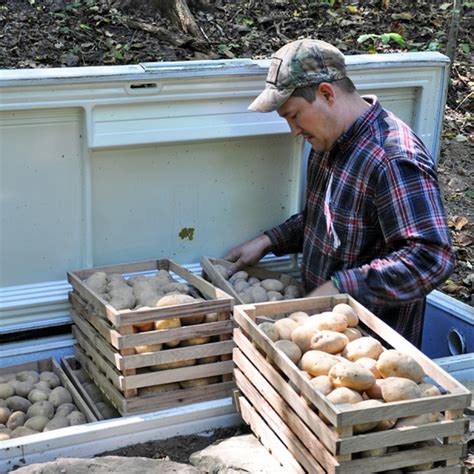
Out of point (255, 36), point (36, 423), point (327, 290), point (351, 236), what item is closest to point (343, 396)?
point (327, 290)

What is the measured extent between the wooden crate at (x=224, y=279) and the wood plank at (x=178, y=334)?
221 millimetres

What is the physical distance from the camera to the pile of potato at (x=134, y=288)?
10.7 feet

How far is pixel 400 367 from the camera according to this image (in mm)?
2514

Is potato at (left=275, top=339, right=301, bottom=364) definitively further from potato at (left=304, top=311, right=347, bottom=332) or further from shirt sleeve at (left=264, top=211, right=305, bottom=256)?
shirt sleeve at (left=264, top=211, right=305, bottom=256)

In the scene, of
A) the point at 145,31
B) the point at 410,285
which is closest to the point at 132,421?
the point at 410,285

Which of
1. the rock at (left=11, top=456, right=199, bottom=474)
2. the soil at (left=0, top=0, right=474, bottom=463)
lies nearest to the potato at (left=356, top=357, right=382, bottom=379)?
the rock at (left=11, top=456, right=199, bottom=474)

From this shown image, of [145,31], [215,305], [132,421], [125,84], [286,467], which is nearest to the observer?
[286,467]

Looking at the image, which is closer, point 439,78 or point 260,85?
point 260,85

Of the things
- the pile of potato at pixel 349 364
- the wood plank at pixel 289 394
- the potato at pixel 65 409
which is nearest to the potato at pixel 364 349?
the pile of potato at pixel 349 364

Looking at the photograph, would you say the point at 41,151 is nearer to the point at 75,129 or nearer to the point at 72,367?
the point at 75,129

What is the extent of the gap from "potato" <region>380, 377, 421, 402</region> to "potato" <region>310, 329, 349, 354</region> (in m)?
0.25

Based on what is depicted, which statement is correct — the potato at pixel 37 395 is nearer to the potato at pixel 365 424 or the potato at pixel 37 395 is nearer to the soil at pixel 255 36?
the potato at pixel 365 424

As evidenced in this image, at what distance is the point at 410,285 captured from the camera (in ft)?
10.1

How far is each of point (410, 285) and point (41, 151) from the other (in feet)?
5.17
